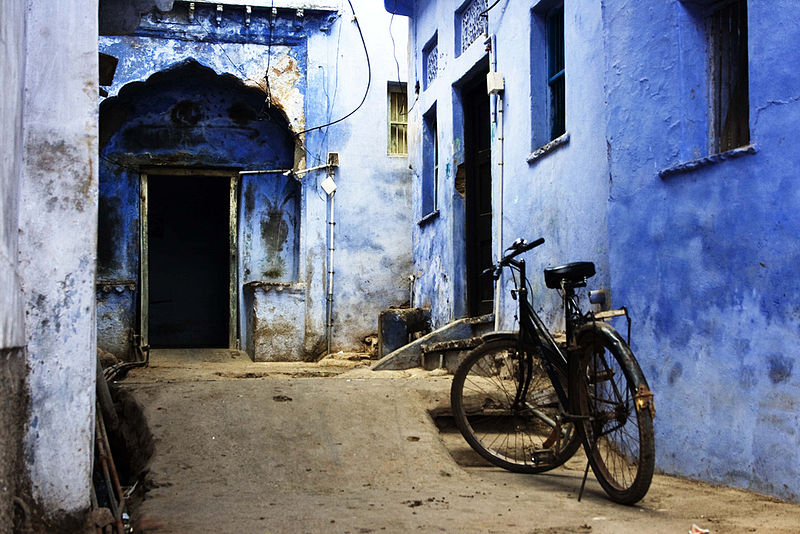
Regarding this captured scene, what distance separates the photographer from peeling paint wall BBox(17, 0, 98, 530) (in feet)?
11.3

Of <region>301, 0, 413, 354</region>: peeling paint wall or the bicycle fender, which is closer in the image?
the bicycle fender

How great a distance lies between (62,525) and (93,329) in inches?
32.9

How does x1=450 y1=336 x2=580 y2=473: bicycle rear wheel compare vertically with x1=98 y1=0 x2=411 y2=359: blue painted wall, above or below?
below

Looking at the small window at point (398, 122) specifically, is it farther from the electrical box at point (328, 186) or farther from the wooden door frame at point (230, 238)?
the wooden door frame at point (230, 238)

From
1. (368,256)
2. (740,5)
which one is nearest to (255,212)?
(368,256)

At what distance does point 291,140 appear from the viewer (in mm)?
13031

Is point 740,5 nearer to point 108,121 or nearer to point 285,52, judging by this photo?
point 285,52

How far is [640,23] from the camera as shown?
5062mm

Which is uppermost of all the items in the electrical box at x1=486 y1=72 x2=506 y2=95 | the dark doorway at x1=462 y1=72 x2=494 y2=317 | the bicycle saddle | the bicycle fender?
the electrical box at x1=486 y1=72 x2=506 y2=95

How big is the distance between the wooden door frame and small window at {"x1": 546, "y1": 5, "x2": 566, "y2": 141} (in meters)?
6.73

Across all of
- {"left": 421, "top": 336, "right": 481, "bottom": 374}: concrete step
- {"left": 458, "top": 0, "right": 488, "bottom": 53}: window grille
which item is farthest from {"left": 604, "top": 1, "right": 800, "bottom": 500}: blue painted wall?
{"left": 458, "top": 0, "right": 488, "bottom": 53}: window grille

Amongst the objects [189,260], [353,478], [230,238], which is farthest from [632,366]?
[189,260]

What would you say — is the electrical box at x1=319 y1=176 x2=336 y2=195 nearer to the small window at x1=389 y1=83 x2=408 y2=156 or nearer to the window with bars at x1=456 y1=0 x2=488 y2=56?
the small window at x1=389 y1=83 x2=408 y2=156

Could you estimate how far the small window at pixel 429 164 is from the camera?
37.4 ft
